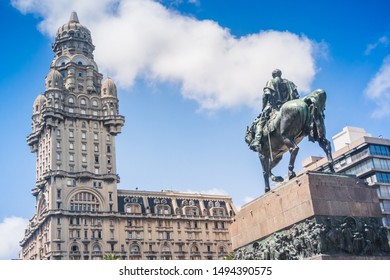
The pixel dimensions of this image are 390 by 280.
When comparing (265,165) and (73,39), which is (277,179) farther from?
(73,39)

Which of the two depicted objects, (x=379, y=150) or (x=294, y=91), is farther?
(x=379, y=150)

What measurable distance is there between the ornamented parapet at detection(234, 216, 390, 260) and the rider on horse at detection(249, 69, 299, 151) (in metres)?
5.05

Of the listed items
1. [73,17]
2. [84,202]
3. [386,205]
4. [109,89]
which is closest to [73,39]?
[73,17]

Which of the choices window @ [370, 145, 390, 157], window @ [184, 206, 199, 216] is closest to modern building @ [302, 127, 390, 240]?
window @ [370, 145, 390, 157]

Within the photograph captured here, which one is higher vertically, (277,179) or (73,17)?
(73,17)

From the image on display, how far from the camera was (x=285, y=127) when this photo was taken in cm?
2028

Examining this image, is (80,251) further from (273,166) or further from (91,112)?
(273,166)

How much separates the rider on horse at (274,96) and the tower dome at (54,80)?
7924 centimetres

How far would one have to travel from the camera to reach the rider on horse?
858 inches

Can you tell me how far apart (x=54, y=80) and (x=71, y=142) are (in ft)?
40.5

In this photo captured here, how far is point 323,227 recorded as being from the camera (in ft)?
56.5

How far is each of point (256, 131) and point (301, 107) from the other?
3.01 m

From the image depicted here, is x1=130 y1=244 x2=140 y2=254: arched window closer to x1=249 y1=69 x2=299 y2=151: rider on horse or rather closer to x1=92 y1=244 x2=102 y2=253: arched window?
x1=92 y1=244 x2=102 y2=253: arched window

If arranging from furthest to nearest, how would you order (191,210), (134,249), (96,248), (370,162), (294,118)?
(191,210) → (134,249) → (96,248) → (370,162) → (294,118)
